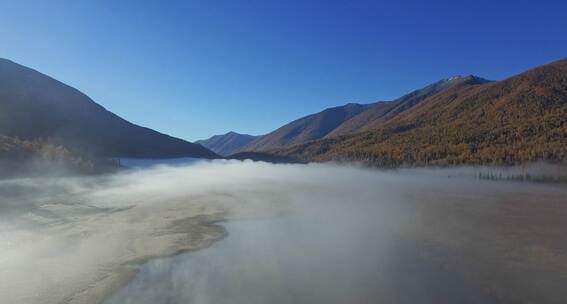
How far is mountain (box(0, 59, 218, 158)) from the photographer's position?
98.2 meters

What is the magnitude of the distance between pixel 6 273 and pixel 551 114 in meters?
126

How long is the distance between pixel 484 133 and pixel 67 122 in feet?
379

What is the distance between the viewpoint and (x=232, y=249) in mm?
18922

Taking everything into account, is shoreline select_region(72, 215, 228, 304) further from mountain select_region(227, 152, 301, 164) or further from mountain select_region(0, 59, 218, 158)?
mountain select_region(227, 152, 301, 164)

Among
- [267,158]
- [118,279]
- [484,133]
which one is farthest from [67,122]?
[484,133]

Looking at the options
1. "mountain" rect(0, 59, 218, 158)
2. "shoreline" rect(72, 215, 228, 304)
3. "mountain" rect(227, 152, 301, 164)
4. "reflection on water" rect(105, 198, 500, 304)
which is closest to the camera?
"shoreline" rect(72, 215, 228, 304)

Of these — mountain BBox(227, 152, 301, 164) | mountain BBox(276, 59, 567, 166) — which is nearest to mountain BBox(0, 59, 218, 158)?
mountain BBox(227, 152, 301, 164)

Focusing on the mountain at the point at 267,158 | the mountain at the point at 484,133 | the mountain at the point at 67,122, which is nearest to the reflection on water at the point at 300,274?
the mountain at the point at 484,133

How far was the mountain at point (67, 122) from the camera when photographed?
9825 cm

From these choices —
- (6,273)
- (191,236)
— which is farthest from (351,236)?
(6,273)

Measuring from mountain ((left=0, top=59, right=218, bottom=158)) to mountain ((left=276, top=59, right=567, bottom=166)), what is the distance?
64191 mm

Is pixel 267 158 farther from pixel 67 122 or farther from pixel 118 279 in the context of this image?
pixel 118 279

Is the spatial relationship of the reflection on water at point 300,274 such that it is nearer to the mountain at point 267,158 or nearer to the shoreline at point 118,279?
the shoreline at point 118,279

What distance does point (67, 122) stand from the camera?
11275 centimetres
